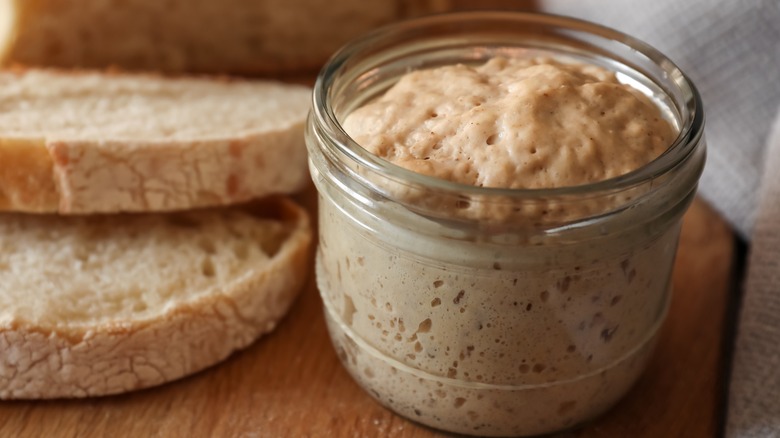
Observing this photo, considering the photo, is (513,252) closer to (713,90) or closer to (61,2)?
(713,90)

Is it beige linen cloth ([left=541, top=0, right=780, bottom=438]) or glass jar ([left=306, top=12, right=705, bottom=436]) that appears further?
beige linen cloth ([left=541, top=0, right=780, bottom=438])

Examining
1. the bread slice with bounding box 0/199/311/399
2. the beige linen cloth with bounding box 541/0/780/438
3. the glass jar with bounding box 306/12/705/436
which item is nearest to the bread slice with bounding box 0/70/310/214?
the bread slice with bounding box 0/199/311/399

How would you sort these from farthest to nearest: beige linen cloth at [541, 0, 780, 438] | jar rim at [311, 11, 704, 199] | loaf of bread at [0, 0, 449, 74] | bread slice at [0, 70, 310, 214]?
loaf of bread at [0, 0, 449, 74]
beige linen cloth at [541, 0, 780, 438]
bread slice at [0, 70, 310, 214]
jar rim at [311, 11, 704, 199]

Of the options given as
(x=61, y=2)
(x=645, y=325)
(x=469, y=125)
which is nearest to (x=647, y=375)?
(x=645, y=325)

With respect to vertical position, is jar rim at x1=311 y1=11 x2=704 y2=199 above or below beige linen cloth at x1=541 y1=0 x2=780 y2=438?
above

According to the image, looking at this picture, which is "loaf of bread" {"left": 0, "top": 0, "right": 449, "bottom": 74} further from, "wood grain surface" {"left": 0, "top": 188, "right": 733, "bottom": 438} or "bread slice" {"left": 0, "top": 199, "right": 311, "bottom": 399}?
"wood grain surface" {"left": 0, "top": 188, "right": 733, "bottom": 438}

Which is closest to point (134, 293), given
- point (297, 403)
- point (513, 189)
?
point (297, 403)

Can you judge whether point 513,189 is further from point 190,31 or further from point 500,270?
point 190,31

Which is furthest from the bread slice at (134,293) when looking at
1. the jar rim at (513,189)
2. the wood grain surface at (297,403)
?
the jar rim at (513,189)
